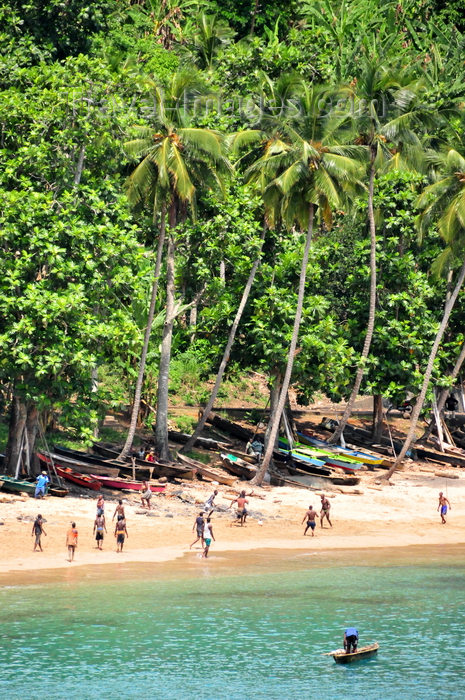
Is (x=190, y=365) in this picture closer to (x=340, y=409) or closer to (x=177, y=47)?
(x=340, y=409)

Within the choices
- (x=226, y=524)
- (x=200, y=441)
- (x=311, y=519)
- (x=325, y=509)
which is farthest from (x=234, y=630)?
(x=200, y=441)

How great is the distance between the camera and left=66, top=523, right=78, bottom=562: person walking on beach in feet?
101

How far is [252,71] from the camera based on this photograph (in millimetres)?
55344

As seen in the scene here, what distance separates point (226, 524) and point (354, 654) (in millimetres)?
14427

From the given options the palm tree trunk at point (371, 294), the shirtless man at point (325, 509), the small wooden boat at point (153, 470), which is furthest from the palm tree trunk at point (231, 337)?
the shirtless man at point (325, 509)

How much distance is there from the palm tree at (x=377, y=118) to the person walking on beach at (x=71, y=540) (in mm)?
23043

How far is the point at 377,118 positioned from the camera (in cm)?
4969

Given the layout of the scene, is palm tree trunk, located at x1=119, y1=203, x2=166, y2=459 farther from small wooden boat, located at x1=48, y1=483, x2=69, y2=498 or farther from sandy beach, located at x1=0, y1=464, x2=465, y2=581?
small wooden boat, located at x1=48, y1=483, x2=69, y2=498

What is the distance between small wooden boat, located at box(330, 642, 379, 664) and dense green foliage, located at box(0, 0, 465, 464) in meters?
16.0

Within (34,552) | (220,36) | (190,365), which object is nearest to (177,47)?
(220,36)

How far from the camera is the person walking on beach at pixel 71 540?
30859 mm

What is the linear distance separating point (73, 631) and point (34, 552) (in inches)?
271

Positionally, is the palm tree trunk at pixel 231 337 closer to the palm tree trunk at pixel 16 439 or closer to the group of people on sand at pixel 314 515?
the group of people on sand at pixel 314 515

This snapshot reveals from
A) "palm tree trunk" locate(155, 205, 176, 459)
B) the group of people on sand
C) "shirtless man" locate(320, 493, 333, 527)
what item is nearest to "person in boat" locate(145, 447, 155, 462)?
"palm tree trunk" locate(155, 205, 176, 459)
